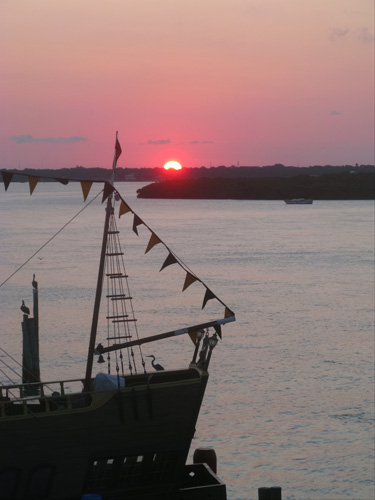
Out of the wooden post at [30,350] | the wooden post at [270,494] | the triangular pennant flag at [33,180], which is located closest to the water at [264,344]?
the wooden post at [30,350]

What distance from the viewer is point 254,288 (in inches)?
2653

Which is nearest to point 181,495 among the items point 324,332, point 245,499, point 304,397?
point 245,499

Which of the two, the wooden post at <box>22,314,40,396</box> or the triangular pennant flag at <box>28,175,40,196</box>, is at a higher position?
the triangular pennant flag at <box>28,175,40,196</box>

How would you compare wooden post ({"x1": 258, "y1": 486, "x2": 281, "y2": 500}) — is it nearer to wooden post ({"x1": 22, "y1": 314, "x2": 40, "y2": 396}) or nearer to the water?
the water

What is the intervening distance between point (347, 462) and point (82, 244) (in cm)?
8826

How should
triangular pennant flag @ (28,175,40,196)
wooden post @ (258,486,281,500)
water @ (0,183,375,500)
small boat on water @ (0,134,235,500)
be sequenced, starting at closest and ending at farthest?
wooden post @ (258,486,281,500) < small boat on water @ (0,134,235,500) < triangular pennant flag @ (28,175,40,196) < water @ (0,183,375,500)

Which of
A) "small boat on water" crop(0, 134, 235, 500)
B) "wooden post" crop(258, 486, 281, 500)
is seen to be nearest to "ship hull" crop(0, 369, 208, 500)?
"small boat on water" crop(0, 134, 235, 500)

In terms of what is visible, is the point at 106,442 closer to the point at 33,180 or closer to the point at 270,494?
the point at 270,494

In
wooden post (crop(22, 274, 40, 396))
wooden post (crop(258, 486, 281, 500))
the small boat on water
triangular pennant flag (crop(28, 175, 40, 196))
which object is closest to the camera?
wooden post (crop(258, 486, 281, 500))

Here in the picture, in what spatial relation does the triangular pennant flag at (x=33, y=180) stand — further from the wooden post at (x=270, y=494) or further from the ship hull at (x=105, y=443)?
the wooden post at (x=270, y=494)

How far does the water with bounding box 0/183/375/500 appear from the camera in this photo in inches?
1086

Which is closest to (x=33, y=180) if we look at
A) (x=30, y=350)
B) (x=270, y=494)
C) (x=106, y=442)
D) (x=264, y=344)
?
(x=106, y=442)

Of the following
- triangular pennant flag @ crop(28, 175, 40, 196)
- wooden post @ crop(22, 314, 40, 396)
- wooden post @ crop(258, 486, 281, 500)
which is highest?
triangular pennant flag @ crop(28, 175, 40, 196)

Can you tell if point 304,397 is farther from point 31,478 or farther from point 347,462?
point 31,478
